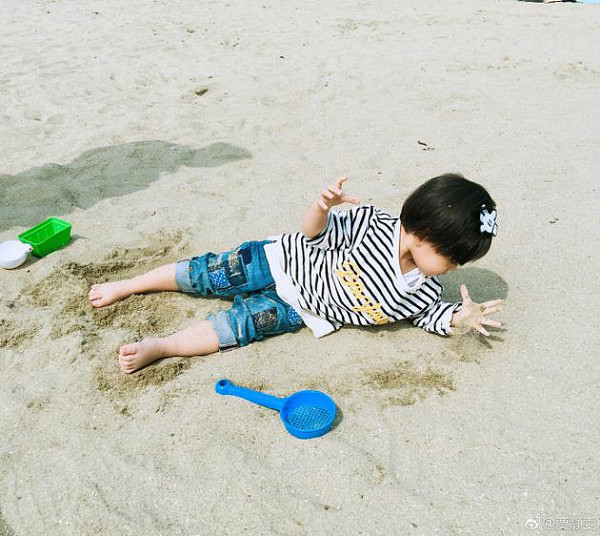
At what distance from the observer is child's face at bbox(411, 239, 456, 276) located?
185 centimetres

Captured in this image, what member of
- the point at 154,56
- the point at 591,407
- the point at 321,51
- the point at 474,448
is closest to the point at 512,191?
the point at 591,407

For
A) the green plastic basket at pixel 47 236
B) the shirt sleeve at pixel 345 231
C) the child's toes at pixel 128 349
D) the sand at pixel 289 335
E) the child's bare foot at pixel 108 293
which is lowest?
the sand at pixel 289 335

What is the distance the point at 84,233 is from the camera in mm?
2904

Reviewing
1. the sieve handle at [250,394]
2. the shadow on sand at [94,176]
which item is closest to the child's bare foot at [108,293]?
the sieve handle at [250,394]

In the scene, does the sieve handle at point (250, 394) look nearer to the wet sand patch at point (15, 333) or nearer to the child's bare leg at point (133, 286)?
the child's bare leg at point (133, 286)

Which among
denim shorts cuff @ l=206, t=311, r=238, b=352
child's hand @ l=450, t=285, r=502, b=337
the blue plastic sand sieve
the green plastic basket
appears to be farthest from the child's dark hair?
the green plastic basket

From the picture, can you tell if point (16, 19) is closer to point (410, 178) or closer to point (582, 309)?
point (410, 178)

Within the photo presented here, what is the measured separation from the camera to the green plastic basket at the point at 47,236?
8.66 feet

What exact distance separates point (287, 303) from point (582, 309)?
1357 millimetres

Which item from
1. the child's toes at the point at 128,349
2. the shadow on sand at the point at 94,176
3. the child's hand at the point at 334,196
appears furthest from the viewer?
the shadow on sand at the point at 94,176

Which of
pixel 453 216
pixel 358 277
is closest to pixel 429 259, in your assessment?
pixel 453 216

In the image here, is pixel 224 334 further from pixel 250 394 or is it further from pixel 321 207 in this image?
pixel 321 207

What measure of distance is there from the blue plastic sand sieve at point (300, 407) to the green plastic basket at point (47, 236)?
131cm

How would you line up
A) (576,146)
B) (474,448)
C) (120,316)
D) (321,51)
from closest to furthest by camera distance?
(474,448) < (120,316) < (576,146) < (321,51)
